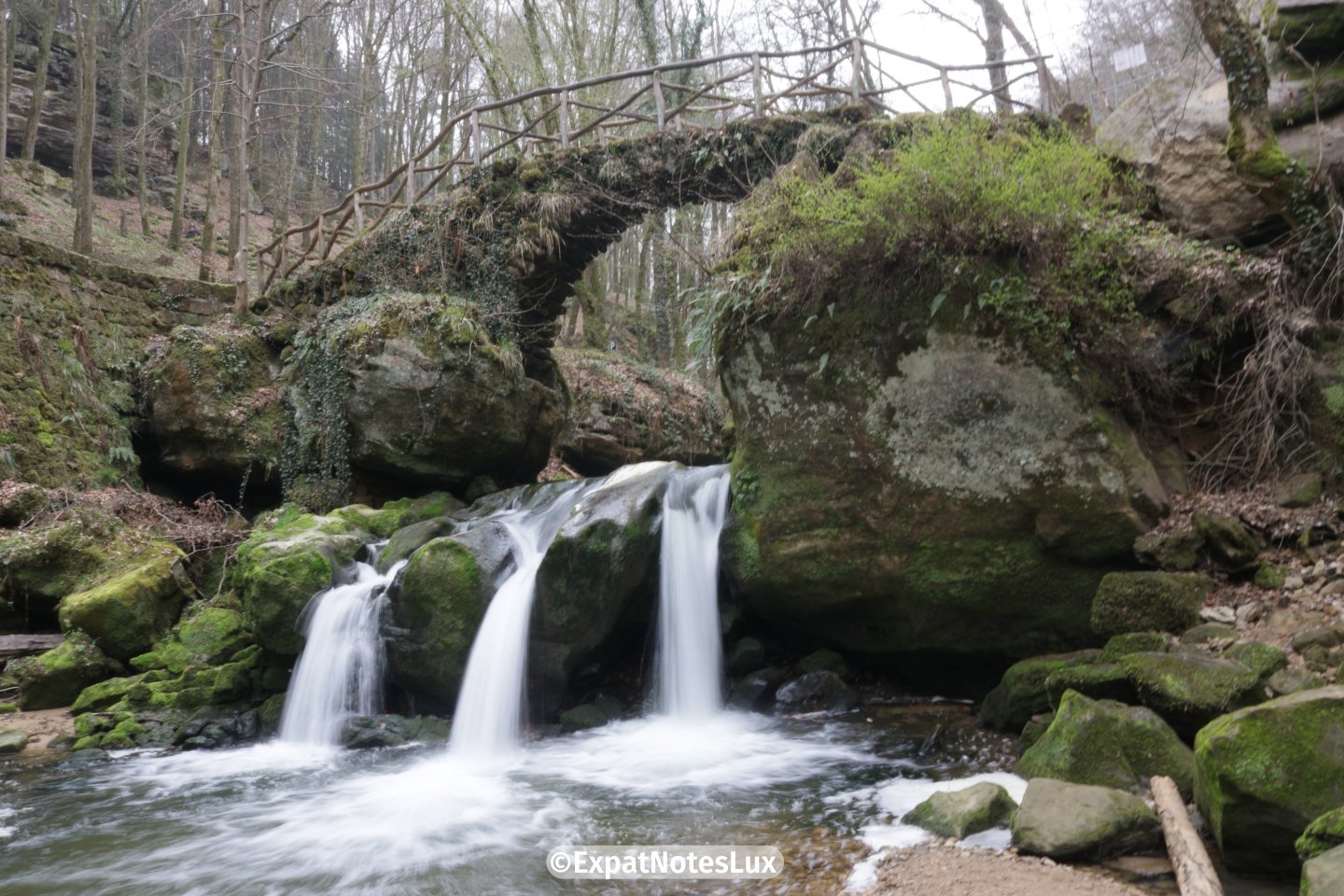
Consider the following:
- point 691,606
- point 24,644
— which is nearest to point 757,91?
point 691,606

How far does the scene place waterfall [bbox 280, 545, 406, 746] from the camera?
24.8 ft

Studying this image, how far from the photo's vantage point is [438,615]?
764cm

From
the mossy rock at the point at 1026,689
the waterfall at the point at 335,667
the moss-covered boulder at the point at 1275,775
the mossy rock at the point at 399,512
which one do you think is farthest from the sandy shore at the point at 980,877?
the mossy rock at the point at 399,512

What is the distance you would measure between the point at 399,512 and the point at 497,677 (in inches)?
158

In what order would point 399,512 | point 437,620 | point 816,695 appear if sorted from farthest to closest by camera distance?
point 399,512, point 437,620, point 816,695

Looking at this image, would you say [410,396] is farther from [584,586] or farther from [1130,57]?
[1130,57]

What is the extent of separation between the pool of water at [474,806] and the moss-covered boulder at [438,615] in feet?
2.54

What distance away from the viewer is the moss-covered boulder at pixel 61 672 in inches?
316

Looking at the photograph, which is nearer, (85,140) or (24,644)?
(24,644)

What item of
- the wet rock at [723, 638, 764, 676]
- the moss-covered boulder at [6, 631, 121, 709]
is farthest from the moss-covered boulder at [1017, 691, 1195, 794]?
the moss-covered boulder at [6, 631, 121, 709]

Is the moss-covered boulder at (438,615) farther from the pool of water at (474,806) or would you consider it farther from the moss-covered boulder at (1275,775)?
the moss-covered boulder at (1275,775)

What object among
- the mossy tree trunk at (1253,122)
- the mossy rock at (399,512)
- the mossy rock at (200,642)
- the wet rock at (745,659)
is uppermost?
the mossy tree trunk at (1253,122)

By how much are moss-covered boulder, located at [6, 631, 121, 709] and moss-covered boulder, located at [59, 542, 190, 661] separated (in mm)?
128

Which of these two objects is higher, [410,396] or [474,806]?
[410,396]
